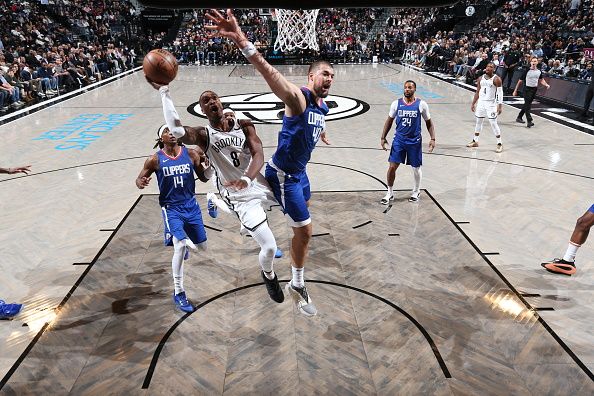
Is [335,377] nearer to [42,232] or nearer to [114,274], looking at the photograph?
[114,274]

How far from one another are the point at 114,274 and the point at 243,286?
135cm

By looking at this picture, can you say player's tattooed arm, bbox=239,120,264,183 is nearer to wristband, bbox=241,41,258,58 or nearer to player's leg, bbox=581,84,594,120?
wristband, bbox=241,41,258,58

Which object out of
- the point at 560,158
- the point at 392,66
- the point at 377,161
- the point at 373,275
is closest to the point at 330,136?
the point at 377,161

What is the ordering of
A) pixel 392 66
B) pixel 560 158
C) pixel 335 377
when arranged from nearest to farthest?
pixel 335 377
pixel 560 158
pixel 392 66

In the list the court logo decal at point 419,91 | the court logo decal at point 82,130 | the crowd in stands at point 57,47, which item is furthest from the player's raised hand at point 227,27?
the court logo decal at point 419,91

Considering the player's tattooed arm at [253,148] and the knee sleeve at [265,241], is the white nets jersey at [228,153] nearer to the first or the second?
the player's tattooed arm at [253,148]

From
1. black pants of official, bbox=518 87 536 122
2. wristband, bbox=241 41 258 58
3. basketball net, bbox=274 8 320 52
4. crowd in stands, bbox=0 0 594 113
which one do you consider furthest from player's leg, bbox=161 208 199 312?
basketball net, bbox=274 8 320 52

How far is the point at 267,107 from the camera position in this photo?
13570mm

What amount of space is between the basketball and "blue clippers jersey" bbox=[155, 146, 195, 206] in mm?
986

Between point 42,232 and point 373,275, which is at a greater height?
point 373,275

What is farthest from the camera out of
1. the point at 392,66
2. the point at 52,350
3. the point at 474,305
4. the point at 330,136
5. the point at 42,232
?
the point at 392,66

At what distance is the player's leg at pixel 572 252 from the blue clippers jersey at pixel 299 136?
9.65 feet

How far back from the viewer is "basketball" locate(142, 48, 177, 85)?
3.16m

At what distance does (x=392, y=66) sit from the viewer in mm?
24812
